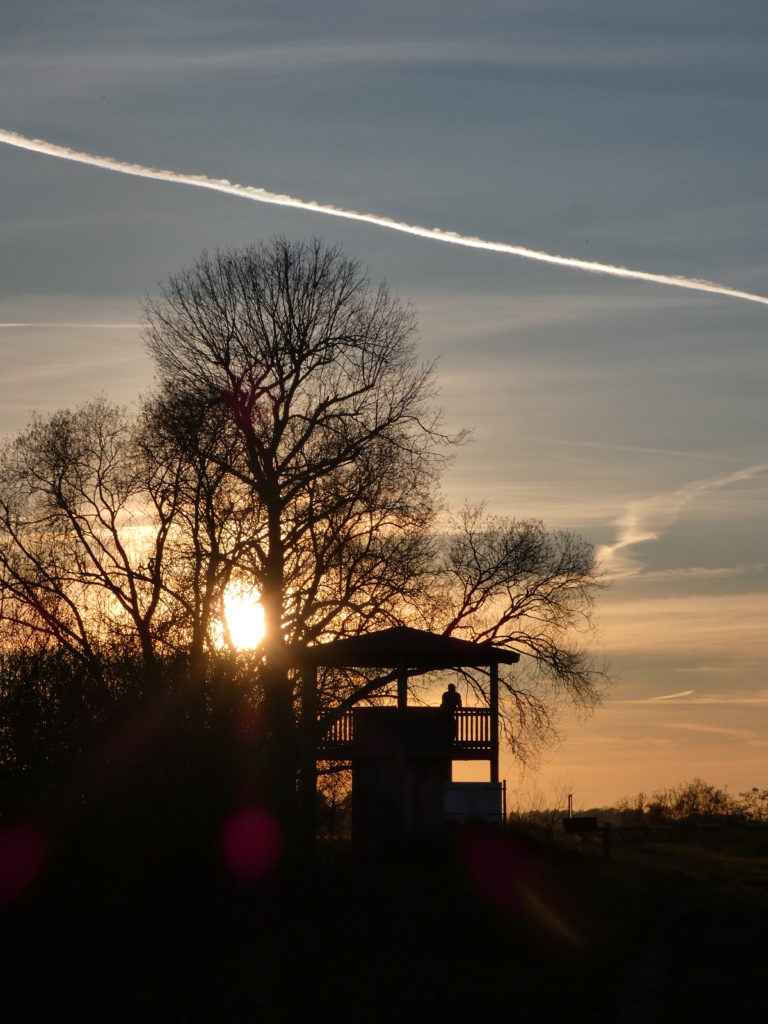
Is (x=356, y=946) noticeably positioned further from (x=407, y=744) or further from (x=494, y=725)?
(x=494, y=725)

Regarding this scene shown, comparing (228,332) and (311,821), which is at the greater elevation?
(228,332)

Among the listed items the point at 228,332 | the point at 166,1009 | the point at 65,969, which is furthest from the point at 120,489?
the point at 166,1009

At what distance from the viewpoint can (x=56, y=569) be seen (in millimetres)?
37844

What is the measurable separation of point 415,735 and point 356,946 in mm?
13233

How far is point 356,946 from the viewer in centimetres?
1988

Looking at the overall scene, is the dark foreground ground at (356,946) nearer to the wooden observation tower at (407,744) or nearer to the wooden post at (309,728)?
the wooden post at (309,728)

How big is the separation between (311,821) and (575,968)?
5338 millimetres

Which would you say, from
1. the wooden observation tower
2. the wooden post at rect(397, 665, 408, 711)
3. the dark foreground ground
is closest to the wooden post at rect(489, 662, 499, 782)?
the wooden observation tower

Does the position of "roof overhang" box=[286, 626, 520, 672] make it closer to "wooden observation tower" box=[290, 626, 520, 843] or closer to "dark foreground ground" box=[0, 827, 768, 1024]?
"wooden observation tower" box=[290, 626, 520, 843]

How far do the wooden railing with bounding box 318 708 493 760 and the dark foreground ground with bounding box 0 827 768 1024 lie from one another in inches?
250

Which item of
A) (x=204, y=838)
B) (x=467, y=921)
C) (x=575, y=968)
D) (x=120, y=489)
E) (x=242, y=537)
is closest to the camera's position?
(x=575, y=968)

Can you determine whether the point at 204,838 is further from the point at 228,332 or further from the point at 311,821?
the point at 228,332

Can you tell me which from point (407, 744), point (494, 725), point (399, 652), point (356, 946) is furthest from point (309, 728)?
point (356, 946)

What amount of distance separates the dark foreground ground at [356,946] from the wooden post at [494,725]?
23.2ft
